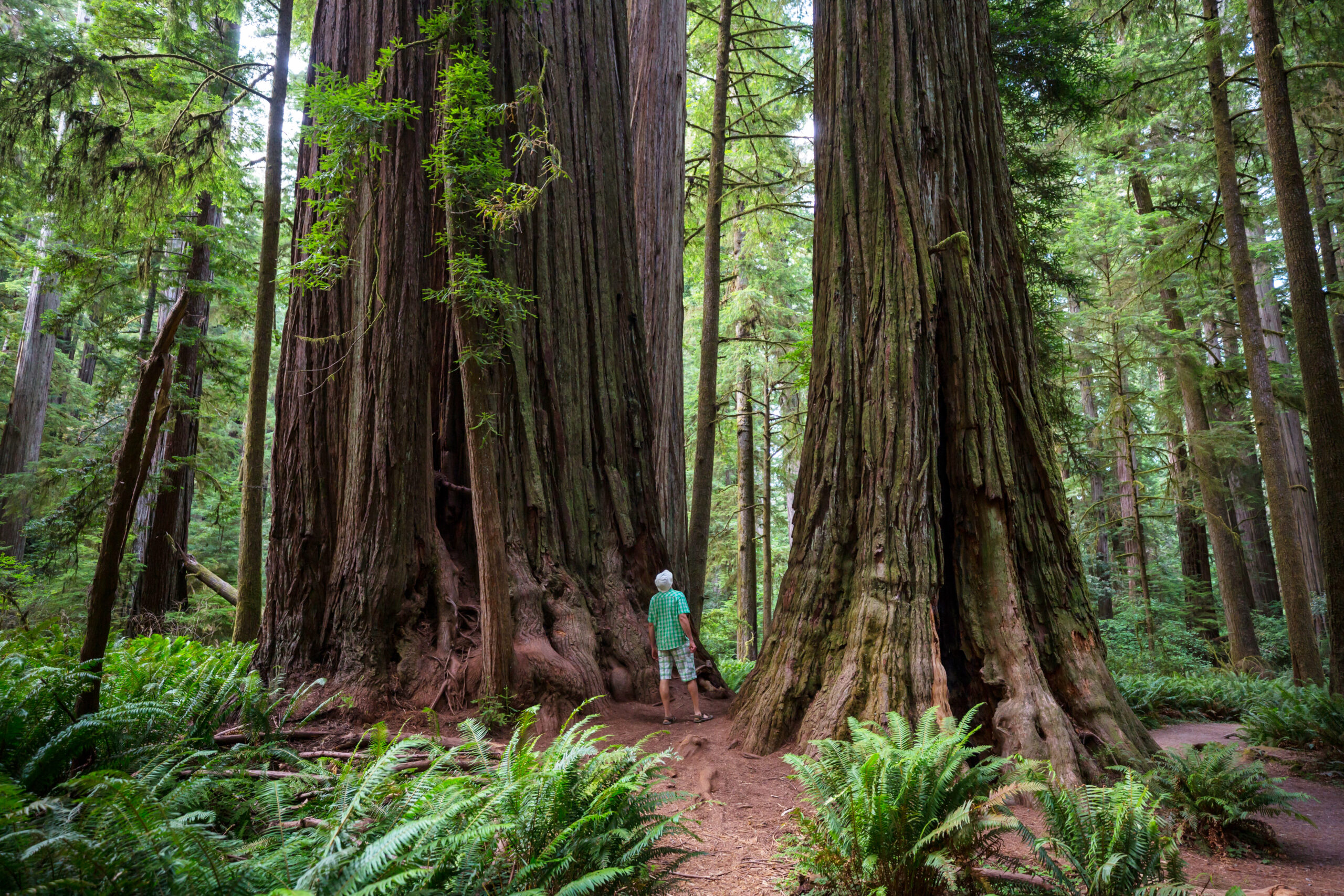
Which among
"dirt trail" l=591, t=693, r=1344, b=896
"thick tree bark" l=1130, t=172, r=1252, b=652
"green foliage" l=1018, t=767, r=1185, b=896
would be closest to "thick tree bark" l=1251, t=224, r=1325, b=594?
"thick tree bark" l=1130, t=172, r=1252, b=652

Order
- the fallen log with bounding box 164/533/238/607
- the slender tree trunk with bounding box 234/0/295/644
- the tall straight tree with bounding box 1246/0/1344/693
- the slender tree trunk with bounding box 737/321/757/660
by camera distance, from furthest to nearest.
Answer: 1. the slender tree trunk with bounding box 737/321/757/660
2. the fallen log with bounding box 164/533/238/607
3. the tall straight tree with bounding box 1246/0/1344/693
4. the slender tree trunk with bounding box 234/0/295/644

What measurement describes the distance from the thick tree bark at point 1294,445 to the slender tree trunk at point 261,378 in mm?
19849

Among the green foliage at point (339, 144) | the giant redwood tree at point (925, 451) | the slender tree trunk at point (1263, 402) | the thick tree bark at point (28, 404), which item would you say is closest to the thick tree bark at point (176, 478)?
the green foliage at point (339, 144)

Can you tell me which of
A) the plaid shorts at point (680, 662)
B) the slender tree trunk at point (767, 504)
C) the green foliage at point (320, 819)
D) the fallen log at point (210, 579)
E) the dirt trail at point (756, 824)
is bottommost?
the dirt trail at point (756, 824)

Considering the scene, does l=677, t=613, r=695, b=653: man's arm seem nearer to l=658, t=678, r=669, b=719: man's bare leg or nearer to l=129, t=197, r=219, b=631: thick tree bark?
l=658, t=678, r=669, b=719: man's bare leg

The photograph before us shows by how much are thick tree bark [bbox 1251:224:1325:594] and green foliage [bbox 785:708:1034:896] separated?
18947 mm

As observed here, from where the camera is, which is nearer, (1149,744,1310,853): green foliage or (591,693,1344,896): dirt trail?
(591,693,1344,896): dirt trail

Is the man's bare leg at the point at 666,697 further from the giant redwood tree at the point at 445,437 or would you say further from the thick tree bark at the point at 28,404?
the thick tree bark at the point at 28,404

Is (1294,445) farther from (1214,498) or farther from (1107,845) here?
(1107,845)

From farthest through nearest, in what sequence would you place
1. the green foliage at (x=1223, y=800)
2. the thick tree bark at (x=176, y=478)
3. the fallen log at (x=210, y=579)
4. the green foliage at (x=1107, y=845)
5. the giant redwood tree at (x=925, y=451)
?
the thick tree bark at (x=176, y=478) → the fallen log at (x=210, y=579) → the giant redwood tree at (x=925, y=451) → the green foliage at (x=1223, y=800) → the green foliage at (x=1107, y=845)

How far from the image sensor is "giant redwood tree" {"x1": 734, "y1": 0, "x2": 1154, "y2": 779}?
4.46m

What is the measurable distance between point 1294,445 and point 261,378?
23.7 meters

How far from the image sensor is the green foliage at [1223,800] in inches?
142

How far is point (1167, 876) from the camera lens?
2.76 m
